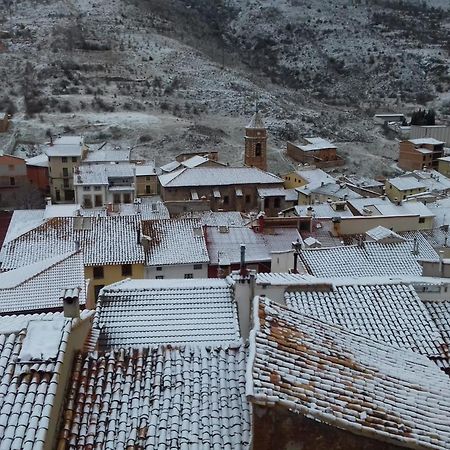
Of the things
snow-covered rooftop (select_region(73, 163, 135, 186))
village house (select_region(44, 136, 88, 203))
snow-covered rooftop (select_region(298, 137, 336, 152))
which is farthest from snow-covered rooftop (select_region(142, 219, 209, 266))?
snow-covered rooftop (select_region(298, 137, 336, 152))

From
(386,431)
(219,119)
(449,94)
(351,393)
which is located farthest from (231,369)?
(449,94)

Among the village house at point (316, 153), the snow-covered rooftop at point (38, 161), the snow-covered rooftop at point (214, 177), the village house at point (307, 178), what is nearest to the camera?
the snow-covered rooftop at point (214, 177)

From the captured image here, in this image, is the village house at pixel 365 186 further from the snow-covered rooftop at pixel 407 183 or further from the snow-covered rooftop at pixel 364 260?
the snow-covered rooftop at pixel 364 260

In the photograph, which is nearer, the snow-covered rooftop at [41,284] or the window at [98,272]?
the snow-covered rooftop at [41,284]

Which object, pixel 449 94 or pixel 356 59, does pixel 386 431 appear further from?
pixel 356 59

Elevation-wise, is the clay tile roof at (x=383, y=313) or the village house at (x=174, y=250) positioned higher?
the clay tile roof at (x=383, y=313)

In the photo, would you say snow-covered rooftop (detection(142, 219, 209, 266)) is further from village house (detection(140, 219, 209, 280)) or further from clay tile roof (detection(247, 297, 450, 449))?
clay tile roof (detection(247, 297, 450, 449))

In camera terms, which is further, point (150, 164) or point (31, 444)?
point (150, 164)

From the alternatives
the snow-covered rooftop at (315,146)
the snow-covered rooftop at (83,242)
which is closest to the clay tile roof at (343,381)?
the snow-covered rooftop at (83,242)
